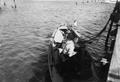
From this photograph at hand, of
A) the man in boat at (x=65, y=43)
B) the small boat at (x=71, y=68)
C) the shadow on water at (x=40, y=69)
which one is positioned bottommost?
the shadow on water at (x=40, y=69)

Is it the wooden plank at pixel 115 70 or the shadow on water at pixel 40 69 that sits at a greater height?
the wooden plank at pixel 115 70

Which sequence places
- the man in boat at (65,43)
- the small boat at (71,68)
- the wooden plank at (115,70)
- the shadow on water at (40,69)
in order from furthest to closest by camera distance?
the shadow on water at (40,69) < the man in boat at (65,43) < the small boat at (71,68) < the wooden plank at (115,70)

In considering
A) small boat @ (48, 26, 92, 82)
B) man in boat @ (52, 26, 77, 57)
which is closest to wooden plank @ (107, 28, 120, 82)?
small boat @ (48, 26, 92, 82)

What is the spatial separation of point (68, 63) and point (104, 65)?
13.7 ft

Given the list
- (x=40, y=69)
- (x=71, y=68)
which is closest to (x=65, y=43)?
(x=71, y=68)

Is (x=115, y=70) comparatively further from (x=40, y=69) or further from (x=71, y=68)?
(x=40, y=69)

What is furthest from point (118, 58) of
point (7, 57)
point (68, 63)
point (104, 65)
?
point (7, 57)

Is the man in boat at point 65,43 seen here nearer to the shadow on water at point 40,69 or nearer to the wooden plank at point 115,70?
the shadow on water at point 40,69

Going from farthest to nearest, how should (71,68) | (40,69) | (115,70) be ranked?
(40,69) → (71,68) → (115,70)

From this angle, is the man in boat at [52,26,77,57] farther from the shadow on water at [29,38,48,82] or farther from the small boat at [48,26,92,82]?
the shadow on water at [29,38,48,82]

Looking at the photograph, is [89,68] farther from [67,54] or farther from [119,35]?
[119,35]

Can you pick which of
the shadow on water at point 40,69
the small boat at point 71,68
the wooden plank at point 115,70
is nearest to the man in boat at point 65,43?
the small boat at point 71,68

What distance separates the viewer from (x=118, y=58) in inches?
210

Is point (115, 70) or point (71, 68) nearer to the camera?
point (115, 70)
